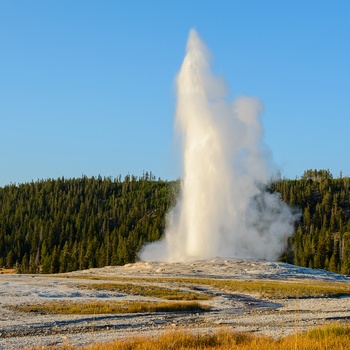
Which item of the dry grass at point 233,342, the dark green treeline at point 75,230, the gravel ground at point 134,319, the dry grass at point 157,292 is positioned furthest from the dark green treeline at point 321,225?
the dry grass at point 233,342

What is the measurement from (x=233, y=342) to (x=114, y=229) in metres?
128

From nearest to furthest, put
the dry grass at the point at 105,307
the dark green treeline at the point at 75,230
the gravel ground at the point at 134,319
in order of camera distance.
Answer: the gravel ground at the point at 134,319
the dry grass at the point at 105,307
the dark green treeline at the point at 75,230

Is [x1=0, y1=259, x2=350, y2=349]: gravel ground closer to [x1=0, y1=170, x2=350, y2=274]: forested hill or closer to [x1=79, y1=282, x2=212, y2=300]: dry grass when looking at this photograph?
[x1=79, y1=282, x2=212, y2=300]: dry grass

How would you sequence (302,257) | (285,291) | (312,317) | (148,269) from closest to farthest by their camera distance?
(312,317) → (285,291) → (148,269) → (302,257)

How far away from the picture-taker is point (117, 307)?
1184 inches

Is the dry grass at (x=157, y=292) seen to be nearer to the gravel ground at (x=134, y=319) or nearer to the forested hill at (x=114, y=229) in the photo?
the gravel ground at (x=134, y=319)

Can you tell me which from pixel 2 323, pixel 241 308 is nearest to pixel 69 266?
pixel 241 308

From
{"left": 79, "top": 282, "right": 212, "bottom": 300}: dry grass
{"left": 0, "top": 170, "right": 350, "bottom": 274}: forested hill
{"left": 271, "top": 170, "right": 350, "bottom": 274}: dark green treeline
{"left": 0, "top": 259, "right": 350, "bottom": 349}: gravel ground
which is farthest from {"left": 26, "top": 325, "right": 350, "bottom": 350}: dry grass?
{"left": 271, "top": 170, "right": 350, "bottom": 274}: dark green treeline

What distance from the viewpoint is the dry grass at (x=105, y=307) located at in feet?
93.0

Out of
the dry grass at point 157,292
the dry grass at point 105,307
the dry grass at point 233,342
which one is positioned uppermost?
the dry grass at point 233,342

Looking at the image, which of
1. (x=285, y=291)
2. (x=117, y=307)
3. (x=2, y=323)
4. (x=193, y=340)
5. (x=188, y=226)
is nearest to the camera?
(x=193, y=340)

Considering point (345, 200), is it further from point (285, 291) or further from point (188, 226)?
point (285, 291)

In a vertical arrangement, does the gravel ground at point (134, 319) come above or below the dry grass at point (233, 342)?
below

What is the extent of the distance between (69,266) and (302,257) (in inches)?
1718
